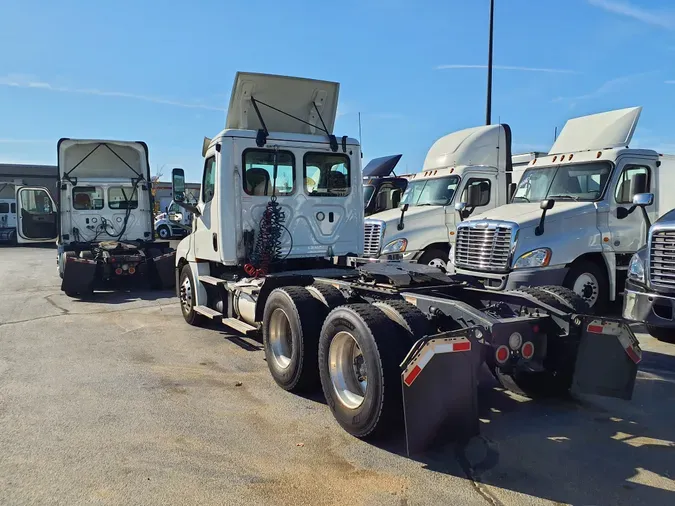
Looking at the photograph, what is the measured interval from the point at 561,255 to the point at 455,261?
1692mm

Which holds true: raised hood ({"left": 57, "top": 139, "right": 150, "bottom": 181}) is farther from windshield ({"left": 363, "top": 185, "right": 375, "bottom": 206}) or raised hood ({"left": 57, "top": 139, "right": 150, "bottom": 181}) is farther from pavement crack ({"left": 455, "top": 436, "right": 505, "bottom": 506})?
pavement crack ({"left": 455, "top": 436, "right": 505, "bottom": 506})

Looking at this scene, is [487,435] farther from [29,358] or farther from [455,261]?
[29,358]

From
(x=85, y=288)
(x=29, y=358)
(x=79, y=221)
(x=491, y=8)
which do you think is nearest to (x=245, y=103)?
(x=29, y=358)

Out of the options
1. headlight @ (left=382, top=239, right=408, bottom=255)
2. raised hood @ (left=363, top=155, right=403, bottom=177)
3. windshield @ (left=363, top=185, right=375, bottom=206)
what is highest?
raised hood @ (left=363, top=155, right=403, bottom=177)

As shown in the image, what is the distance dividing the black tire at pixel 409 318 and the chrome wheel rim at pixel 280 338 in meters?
1.59

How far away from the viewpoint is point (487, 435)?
4.53 meters

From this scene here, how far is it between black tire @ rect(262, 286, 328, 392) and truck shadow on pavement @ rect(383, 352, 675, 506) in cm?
138

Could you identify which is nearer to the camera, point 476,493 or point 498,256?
point 476,493

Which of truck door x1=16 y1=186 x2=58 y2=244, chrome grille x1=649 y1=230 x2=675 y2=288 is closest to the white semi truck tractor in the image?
chrome grille x1=649 y1=230 x2=675 y2=288

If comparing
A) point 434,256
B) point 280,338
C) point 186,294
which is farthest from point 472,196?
point 280,338

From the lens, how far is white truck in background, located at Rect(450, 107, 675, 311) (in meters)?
8.31

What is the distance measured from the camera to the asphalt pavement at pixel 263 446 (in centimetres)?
364

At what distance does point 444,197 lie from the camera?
11.5 meters

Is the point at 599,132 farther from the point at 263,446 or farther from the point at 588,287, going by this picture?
the point at 263,446
